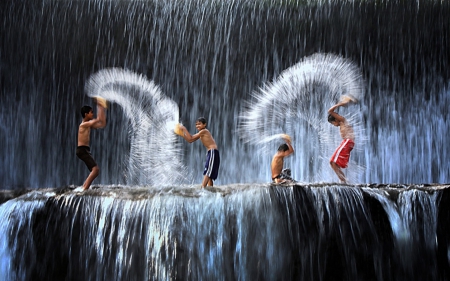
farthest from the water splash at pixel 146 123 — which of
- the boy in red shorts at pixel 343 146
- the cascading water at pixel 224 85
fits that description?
the boy in red shorts at pixel 343 146

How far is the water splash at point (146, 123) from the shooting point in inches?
410

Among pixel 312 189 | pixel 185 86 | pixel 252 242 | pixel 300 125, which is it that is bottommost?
pixel 252 242

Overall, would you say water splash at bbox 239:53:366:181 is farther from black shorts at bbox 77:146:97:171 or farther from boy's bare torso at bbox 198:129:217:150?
black shorts at bbox 77:146:97:171

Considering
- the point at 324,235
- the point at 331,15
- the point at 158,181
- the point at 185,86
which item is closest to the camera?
the point at 324,235

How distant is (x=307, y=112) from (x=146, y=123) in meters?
3.43

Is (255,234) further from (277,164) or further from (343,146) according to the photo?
(343,146)

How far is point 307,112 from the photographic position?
11195 mm

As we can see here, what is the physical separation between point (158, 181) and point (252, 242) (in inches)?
179

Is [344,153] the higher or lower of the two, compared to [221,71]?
lower

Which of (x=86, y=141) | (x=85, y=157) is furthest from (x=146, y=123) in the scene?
(x=85, y=157)

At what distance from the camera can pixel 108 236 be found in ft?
21.7

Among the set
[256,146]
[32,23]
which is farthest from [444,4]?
[32,23]

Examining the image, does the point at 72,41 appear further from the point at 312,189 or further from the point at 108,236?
the point at 312,189

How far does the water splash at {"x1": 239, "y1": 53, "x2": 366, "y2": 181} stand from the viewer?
10281mm
